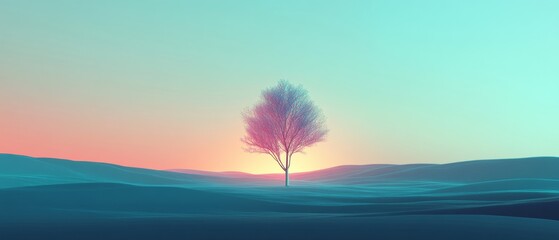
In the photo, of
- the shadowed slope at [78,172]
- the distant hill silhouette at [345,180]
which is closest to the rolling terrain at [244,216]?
the shadowed slope at [78,172]

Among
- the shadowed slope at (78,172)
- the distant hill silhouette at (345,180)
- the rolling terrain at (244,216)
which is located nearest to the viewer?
the rolling terrain at (244,216)

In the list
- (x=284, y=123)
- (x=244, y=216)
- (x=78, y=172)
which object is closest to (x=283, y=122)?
(x=284, y=123)

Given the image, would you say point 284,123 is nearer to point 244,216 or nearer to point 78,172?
point 78,172

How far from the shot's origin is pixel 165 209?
368 inches

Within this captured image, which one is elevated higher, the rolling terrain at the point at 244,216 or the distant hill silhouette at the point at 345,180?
the distant hill silhouette at the point at 345,180

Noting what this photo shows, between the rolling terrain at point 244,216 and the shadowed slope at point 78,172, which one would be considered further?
the shadowed slope at point 78,172

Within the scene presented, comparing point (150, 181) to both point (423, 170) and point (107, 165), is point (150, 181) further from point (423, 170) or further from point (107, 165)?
point (423, 170)

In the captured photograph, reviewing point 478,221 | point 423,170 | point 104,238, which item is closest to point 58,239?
point 104,238

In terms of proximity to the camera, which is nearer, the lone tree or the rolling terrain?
the rolling terrain

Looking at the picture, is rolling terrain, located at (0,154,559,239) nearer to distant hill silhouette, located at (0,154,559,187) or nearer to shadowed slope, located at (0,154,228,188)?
shadowed slope, located at (0,154,228,188)

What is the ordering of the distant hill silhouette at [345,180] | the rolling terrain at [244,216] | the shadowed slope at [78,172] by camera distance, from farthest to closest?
the distant hill silhouette at [345,180] → the shadowed slope at [78,172] → the rolling terrain at [244,216]

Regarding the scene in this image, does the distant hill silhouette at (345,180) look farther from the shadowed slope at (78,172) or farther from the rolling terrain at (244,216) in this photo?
the rolling terrain at (244,216)

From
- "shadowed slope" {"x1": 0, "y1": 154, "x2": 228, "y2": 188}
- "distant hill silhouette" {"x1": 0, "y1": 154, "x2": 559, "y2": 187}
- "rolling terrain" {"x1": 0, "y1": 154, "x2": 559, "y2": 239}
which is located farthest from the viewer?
"distant hill silhouette" {"x1": 0, "y1": 154, "x2": 559, "y2": 187}

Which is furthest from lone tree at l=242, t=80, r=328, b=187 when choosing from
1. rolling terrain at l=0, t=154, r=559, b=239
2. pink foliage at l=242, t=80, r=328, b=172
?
rolling terrain at l=0, t=154, r=559, b=239
